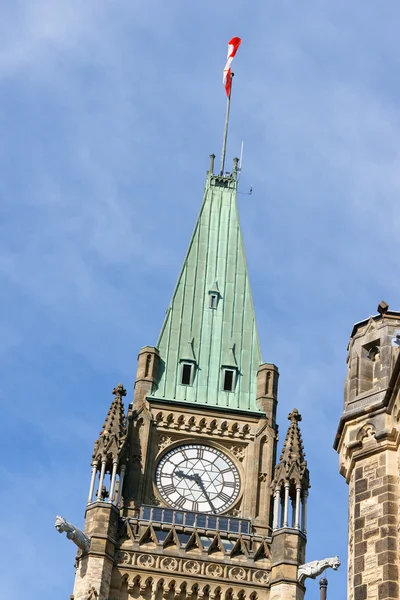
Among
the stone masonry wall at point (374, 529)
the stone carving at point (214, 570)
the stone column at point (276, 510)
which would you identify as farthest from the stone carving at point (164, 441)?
the stone masonry wall at point (374, 529)

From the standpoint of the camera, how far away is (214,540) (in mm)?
48125

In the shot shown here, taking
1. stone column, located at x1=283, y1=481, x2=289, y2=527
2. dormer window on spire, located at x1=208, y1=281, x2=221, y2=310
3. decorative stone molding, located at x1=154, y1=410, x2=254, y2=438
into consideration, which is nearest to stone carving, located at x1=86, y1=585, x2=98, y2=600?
stone column, located at x1=283, y1=481, x2=289, y2=527

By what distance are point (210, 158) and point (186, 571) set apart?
2125 centimetres

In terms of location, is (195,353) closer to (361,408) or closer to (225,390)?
(225,390)

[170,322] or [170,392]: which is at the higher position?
[170,322]

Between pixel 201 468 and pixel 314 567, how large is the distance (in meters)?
6.45

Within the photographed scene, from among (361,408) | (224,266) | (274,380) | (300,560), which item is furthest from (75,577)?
(361,408)

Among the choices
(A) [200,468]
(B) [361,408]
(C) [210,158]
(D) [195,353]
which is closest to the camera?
(B) [361,408]

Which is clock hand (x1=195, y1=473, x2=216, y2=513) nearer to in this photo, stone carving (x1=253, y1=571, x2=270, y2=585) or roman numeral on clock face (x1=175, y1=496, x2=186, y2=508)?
roman numeral on clock face (x1=175, y1=496, x2=186, y2=508)

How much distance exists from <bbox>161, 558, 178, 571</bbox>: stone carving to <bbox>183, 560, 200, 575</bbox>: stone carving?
0.98 feet

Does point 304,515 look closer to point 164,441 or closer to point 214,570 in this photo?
point 214,570

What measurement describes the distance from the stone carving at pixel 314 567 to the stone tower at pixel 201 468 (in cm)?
32

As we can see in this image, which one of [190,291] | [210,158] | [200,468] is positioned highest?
[210,158]

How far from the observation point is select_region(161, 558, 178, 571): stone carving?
47.3 meters
